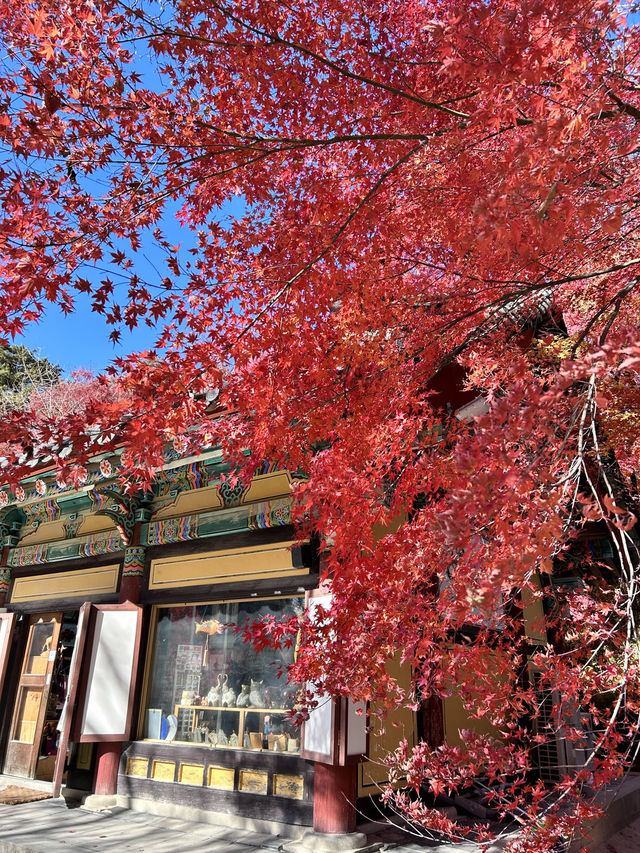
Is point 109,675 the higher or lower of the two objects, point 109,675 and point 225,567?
the lower

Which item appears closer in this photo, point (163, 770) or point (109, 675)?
point (163, 770)

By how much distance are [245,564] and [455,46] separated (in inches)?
232

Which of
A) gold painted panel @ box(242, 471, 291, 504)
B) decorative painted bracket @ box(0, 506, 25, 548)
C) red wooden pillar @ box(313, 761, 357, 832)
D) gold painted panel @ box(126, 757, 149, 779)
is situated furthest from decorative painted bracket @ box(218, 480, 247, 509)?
decorative painted bracket @ box(0, 506, 25, 548)

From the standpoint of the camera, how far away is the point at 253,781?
6.51 metres

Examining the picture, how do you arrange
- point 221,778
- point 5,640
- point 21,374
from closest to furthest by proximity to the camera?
point 221,778 < point 5,640 < point 21,374

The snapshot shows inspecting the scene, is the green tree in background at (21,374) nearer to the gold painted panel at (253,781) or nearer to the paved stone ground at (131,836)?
the paved stone ground at (131,836)

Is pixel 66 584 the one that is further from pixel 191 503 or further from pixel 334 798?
pixel 334 798

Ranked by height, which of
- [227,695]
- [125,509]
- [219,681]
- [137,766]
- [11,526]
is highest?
[11,526]

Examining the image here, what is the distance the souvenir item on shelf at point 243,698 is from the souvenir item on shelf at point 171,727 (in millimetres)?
1079

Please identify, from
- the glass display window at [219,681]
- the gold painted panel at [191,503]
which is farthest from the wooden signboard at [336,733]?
the gold painted panel at [191,503]

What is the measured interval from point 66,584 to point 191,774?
4.06 meters

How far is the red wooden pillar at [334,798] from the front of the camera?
219 inches

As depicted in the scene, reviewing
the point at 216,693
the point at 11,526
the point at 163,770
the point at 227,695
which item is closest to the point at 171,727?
the point at 163,770

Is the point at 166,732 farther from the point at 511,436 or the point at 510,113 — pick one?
the point at 510,113
